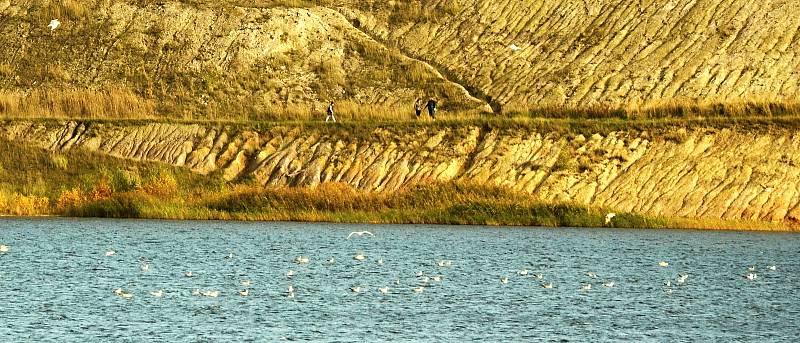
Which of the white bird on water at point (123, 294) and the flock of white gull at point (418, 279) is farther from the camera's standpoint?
the flock of white gull at point (418, 279)

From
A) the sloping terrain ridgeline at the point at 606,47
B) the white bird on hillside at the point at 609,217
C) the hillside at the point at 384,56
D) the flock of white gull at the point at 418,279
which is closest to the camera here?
the flock of white gull at the point at 418,279

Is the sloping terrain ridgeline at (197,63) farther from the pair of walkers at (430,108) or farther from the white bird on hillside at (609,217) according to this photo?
the white bird on hillside at (609,217)

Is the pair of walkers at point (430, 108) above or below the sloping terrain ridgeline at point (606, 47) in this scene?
below

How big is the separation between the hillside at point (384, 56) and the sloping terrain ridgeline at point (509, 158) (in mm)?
5346

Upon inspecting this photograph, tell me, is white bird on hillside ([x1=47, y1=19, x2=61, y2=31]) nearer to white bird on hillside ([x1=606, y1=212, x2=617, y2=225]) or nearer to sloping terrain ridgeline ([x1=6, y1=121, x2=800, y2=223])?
sloping terrain ridgeline ([x1=6, y1=121, x2=800, y2=223])

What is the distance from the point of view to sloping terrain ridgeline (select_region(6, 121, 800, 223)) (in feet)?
214

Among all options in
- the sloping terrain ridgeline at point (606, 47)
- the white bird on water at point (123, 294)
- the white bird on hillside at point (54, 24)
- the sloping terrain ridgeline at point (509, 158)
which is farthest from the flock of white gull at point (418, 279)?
the white bird on hillside at point (54, 24)

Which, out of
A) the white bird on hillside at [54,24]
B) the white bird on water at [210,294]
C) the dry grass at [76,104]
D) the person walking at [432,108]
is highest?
the white bird on water at [210,294]

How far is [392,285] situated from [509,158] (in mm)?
31413

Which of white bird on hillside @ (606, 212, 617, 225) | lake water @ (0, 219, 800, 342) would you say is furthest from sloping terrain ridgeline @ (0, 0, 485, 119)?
lake water @ (0, 219, 800, 342)

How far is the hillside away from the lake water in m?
22.3

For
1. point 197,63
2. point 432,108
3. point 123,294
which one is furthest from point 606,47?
point 123,294

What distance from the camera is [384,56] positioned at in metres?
88.2

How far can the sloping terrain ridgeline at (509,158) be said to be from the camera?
65.2m
